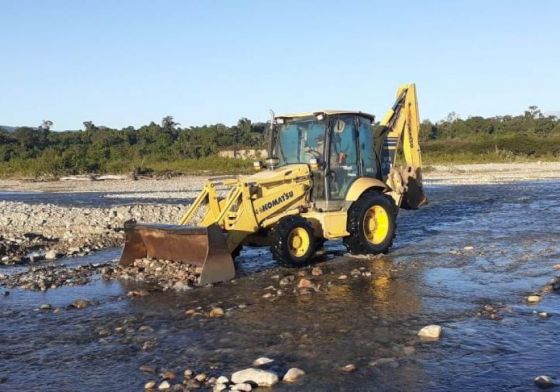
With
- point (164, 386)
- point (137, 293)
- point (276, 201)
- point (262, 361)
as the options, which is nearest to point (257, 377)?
point (262, 361)

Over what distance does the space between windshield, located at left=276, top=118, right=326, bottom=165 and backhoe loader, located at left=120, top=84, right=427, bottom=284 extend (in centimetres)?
2

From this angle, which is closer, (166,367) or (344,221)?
(166,367)

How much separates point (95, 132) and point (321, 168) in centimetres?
A: 8287

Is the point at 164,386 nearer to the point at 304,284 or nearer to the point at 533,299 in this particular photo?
the point at 304,284

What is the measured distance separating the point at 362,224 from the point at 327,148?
153cm

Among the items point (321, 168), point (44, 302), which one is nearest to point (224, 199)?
point (321, 168)

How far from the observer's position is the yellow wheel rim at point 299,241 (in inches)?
419

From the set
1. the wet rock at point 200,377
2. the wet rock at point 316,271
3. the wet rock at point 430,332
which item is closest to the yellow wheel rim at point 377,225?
the wet rock at point 316,271

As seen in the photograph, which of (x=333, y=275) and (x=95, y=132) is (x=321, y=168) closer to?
(x=333, y=275)

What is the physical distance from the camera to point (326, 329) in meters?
7.04

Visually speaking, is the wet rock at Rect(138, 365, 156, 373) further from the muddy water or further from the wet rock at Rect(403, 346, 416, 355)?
the wet rock at Rect(403, 346, 416, 355)

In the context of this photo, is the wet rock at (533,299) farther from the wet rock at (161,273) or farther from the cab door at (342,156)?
the wet rock at (161,273)

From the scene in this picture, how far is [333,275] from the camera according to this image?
10.1 meters

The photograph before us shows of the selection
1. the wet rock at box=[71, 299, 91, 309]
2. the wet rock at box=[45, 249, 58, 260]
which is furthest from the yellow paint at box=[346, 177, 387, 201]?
the wet rock at box=[45, 249, 58, 260]
